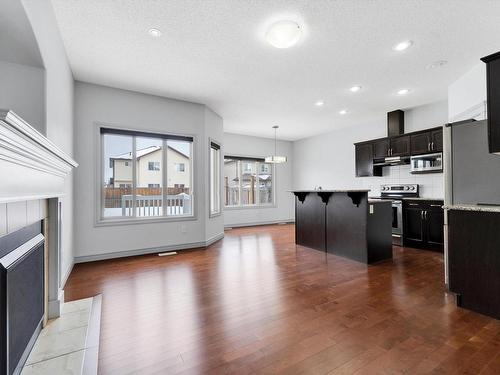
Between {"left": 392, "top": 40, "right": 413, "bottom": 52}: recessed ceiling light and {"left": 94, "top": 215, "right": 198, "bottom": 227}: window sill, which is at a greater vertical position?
{"left": 392, "top": 40, "right": 413, "bottom": 52}: recessed ceiling light

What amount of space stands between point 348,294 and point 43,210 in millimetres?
3089

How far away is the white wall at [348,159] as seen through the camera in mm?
5230

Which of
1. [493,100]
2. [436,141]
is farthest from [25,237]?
[436,141]

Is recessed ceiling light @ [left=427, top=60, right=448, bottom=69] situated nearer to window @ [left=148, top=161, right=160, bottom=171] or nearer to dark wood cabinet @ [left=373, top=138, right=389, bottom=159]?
dark wood cabinet @ [left=373, top=138, right=389, bottom=159]

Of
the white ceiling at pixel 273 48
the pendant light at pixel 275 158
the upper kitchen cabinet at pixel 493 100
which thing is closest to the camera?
the upper kitchen cabinet at pixel 493 100

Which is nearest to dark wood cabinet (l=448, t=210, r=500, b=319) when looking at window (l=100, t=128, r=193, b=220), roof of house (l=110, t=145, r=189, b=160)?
window (l=100, t=128, r=193, b=220)

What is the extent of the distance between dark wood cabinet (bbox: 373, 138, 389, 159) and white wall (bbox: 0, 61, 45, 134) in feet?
19.9

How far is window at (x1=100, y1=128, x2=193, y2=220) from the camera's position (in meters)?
4.46

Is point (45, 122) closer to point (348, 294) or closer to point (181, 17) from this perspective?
point (181, 17)

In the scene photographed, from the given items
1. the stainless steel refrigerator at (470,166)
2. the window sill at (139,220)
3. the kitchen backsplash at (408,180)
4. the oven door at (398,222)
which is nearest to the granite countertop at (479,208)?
the stainless steel refrigerator at (470,166)

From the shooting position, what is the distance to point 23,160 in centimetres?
132

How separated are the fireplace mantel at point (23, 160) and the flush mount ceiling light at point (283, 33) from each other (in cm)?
236

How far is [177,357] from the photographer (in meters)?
1.73

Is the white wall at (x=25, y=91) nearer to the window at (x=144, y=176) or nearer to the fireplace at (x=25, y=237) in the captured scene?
the fireplace at (x=25, y=237)
